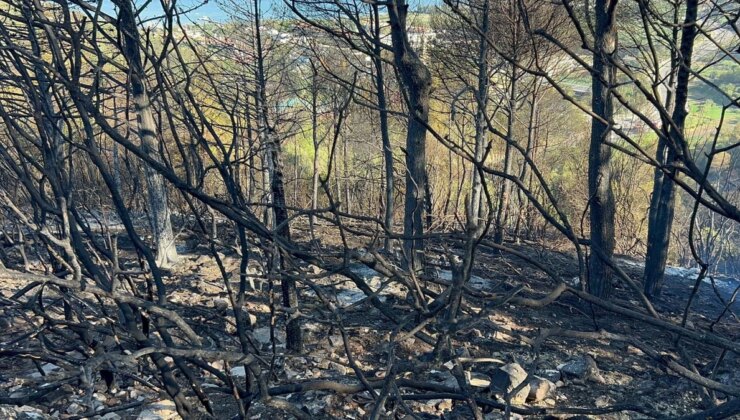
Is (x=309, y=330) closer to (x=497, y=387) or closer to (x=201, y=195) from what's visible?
(x=497, y=387)

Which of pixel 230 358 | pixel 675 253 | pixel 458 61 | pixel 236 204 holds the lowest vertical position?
pixel 675 253

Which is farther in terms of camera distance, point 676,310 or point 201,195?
A: point 676,310

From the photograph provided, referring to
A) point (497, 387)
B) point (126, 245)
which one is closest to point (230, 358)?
point (497, 387)

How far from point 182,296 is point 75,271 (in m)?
5.06

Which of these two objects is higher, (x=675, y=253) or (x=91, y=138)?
(x=91, y=138)

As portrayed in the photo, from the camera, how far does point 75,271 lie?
113cm

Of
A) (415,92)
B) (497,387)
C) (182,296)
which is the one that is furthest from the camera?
(182,296)

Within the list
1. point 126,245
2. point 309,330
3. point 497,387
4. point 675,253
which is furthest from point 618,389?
point 675,253

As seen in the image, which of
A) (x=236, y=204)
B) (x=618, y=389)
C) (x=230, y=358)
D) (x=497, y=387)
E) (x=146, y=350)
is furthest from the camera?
(x=618, y=389)

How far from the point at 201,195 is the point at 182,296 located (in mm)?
4938

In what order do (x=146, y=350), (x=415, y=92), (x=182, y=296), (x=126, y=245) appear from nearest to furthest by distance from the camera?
(x=146, y=350), (x=415, y=92), (x=182, y=296), (x=126, y=245)

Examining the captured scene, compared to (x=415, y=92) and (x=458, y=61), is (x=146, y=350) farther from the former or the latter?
(x=458, y=61)

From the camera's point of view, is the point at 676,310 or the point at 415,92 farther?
the point at 676,310

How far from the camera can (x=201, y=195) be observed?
1.37 metres
